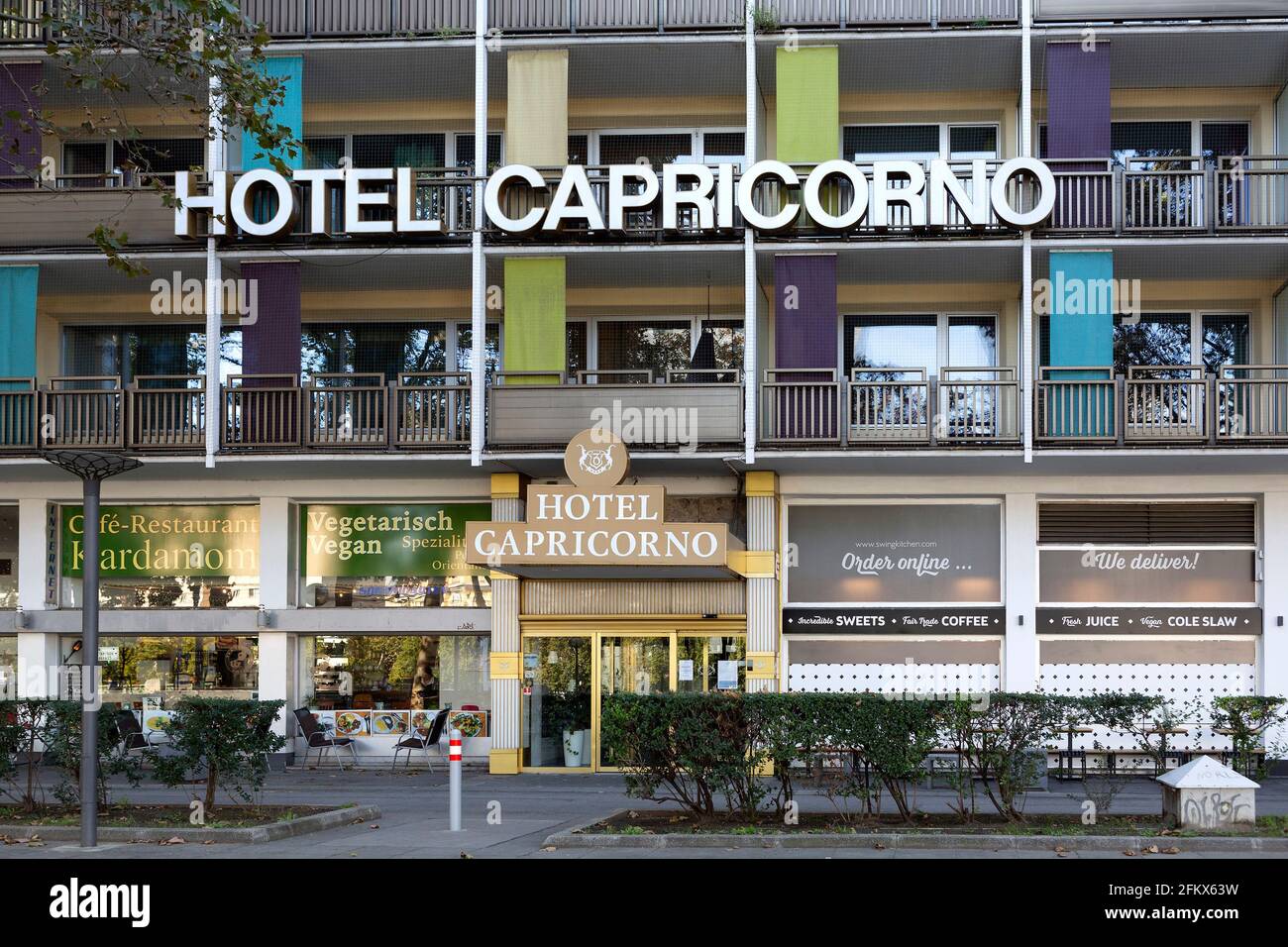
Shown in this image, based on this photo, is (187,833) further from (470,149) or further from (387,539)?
(470,149)

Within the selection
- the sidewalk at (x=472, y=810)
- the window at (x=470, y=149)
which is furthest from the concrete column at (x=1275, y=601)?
the window at (x=470, y=149)

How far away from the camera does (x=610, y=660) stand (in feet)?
78.0

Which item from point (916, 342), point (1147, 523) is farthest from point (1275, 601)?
point (916, 342)

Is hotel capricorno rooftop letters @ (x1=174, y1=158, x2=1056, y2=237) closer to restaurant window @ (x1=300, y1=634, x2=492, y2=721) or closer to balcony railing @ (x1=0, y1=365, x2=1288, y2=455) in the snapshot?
balcony railing @ (x1=0, y1=365, x2=1288, y2=455)

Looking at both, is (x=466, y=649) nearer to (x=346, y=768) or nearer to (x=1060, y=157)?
(x=346, y=768)

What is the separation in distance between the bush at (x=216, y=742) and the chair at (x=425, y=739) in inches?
295

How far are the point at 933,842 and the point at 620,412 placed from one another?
10464mm

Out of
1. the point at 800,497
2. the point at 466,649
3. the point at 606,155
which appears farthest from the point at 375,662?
the point at 606,155

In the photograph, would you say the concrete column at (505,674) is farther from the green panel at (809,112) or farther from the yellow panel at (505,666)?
the green panel at (809,112)

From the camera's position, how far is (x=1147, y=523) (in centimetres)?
2377

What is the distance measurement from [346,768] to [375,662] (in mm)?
1746

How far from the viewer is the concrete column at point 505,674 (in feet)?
77.6

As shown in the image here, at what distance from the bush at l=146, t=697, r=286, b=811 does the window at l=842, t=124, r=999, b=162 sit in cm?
1421

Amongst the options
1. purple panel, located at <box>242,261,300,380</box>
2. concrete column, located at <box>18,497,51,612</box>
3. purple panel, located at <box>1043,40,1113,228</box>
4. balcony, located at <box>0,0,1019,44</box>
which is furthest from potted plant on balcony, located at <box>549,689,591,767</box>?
balcony, located at <box>0,0,1019,44</box>
